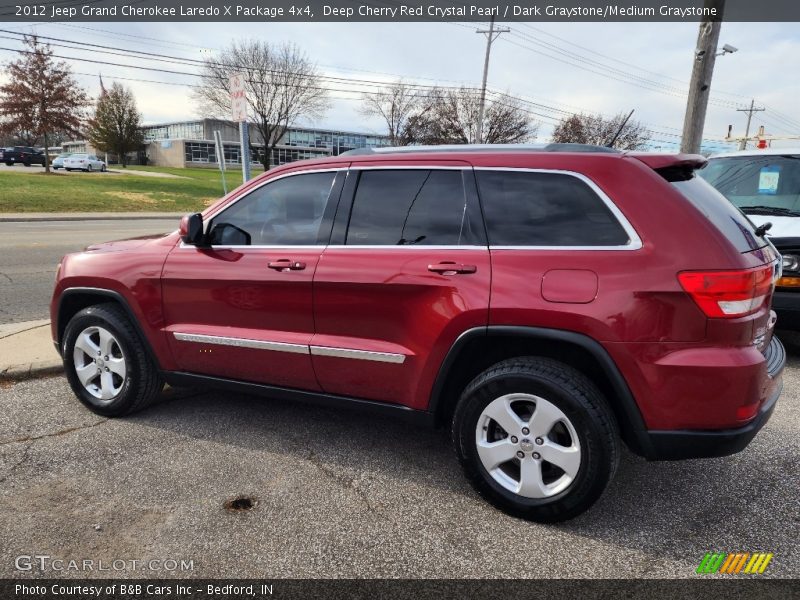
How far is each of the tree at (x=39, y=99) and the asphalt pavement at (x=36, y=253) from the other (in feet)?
67.7

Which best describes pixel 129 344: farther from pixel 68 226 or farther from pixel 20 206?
pixel 20 206

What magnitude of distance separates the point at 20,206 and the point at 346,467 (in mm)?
23405

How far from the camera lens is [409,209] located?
3061mm

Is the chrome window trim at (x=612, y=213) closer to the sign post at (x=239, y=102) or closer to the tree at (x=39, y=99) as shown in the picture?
the sign post at (x=239, y=102)

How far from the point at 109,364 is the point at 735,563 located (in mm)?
3733

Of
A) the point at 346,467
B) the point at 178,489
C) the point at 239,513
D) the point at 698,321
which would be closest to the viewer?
the point at 698,321

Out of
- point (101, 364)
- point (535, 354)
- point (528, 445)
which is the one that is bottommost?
point (101, 364)

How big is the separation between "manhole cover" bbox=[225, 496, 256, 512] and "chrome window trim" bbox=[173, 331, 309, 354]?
→ 817mm

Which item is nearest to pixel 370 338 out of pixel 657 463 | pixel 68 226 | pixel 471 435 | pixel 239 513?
pixel 471 435

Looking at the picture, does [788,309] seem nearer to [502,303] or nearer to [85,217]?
[502,303]

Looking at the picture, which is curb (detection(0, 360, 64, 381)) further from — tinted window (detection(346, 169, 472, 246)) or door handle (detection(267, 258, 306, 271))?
tinted window (detection(346, 169, 472, 246))

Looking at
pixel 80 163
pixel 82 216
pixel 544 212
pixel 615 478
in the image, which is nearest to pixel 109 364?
pixel 544 212

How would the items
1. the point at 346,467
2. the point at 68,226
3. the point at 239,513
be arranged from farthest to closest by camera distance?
the point at 68,226 → the point at 346,467 → the point at 239,513

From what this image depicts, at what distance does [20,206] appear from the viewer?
21453 mm
